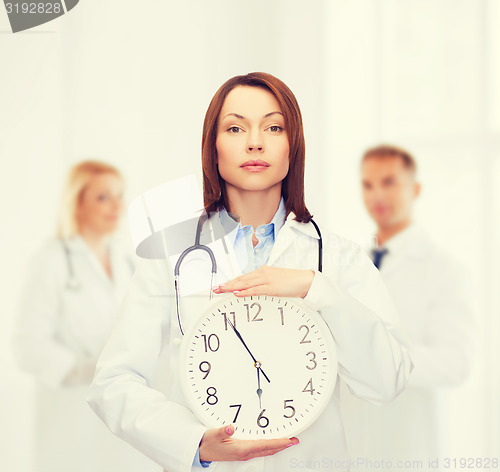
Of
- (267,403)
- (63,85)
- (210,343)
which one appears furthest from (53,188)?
(267,403)

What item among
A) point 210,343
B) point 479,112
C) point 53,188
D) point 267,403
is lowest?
point 267,403

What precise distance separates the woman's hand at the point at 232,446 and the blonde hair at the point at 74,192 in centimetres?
60

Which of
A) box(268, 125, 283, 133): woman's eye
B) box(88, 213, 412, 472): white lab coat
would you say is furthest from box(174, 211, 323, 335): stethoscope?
box(268, 125, 283, 133): woman's eye

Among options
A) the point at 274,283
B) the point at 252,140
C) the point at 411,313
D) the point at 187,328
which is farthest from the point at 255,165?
the point at 411,313

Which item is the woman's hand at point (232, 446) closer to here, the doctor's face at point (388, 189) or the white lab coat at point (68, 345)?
the white lab coat at point (68, 345)

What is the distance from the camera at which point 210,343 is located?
1.35m

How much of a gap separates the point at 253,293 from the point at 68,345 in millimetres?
506

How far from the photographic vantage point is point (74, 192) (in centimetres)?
154

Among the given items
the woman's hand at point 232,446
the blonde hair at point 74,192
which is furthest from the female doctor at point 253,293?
the blonde hair at point 74,192

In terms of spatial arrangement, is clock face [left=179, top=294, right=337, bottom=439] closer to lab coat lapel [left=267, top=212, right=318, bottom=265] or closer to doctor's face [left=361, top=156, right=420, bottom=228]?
lab coat lapel [left=267, top=212, right=318, bottom=265]

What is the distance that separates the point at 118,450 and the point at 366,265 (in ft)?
2.44

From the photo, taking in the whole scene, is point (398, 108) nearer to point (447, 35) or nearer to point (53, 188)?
point (447, 35)

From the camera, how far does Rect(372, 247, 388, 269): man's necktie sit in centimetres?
150

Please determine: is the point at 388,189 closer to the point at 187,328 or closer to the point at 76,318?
the point at 187,328
